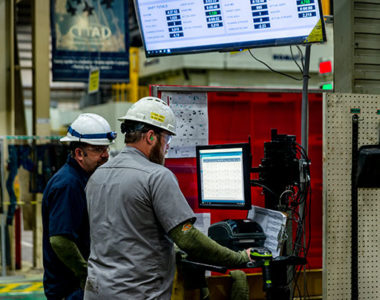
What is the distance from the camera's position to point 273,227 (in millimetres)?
3658

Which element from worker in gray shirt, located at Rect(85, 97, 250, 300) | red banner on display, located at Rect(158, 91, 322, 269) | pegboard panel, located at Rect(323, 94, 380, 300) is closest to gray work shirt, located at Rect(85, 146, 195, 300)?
worker in gray shirt, located at Rect(85, 97, 250, 300)

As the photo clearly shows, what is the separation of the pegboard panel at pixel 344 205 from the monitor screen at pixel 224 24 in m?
0.51

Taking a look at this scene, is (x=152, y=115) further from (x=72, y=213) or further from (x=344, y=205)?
(x=344, y=205)

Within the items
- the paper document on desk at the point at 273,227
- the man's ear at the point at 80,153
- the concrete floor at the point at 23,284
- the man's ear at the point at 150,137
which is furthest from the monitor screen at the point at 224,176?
the concrete floor at the point at 23,284

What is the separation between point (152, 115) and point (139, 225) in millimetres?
595

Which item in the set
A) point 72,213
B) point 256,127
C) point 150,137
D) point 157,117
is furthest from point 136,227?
point 256,127

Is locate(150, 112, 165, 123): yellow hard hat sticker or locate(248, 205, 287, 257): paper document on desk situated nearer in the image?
locate(150, 112, 165, 123): yellow hard hat sticker

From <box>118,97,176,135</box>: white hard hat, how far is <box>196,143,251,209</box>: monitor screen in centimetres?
87

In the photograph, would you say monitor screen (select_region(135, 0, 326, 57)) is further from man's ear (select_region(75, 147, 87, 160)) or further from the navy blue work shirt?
the navy blue work shirt

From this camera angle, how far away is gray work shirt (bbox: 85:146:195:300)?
2861 mm

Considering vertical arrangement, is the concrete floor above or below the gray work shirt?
below

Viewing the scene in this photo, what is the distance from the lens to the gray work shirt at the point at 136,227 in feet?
9.39

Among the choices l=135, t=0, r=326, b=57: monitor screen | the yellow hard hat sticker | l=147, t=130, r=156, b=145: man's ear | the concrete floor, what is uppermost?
l=135, t=0, r=326, b=57: monitor screen

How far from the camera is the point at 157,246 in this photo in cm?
294
